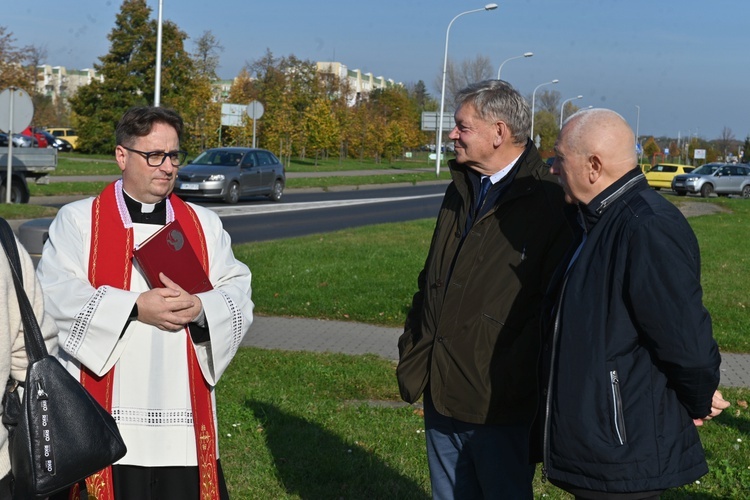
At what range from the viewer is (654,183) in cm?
5022

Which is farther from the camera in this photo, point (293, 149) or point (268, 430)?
point (293, 149)

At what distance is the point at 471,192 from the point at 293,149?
183ft

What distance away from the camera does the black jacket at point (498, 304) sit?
3520 mm

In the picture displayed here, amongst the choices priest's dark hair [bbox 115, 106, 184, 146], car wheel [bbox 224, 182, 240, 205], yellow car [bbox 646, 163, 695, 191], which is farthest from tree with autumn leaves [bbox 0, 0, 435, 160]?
priest's dark hair [bbox 115, 106, 184, 146]

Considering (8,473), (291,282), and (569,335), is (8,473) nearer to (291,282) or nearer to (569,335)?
(569,335)

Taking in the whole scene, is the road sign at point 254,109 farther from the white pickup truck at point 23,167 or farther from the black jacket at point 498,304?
the black jacket at point 498,304

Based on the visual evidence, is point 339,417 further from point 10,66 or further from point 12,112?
point 10,66

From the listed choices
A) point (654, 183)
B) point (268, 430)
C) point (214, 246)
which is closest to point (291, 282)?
point (268, 430)

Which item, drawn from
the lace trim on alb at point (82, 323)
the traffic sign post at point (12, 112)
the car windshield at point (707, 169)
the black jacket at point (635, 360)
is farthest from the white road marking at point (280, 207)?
the car windshield at point (707, 169)

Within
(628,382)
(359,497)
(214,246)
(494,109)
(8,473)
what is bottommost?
(359,497)

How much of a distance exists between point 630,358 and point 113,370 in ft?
6.13

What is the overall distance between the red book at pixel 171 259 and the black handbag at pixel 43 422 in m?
0.90

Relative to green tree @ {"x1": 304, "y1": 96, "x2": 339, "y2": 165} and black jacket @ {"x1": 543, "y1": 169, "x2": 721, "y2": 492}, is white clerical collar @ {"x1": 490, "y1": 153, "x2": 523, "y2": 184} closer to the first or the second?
black jacket @ {"x1": 543, "y1": 169, "x2": 721, "y2": 492}

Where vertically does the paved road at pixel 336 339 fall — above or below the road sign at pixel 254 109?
below
